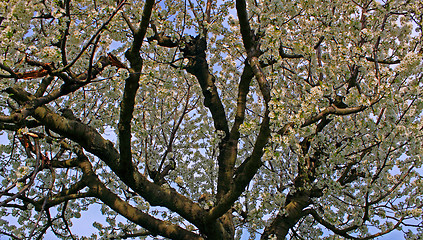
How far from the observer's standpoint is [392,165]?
6816 millimetres

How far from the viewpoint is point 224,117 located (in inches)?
270

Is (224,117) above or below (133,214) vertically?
above

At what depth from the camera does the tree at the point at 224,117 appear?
185 inches

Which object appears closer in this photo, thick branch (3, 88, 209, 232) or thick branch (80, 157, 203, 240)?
thick branch (3, 88, 209, 232)

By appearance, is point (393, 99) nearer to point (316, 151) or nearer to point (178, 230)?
point (316, 151)

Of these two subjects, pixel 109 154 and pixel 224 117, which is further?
pixel 224 117

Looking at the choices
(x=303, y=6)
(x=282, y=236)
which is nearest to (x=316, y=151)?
(x=282, y=236)

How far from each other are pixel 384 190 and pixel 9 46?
25.5 ft

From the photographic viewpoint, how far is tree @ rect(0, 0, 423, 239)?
469 cm

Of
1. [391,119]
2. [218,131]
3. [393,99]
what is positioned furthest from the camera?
[218,131]

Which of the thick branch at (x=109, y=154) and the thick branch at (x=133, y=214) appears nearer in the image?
the thick branch at (x=109, y=154)

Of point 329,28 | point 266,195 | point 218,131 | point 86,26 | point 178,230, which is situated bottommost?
point 178,230

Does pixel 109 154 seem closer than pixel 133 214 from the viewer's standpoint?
Yes

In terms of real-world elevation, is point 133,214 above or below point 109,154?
below
